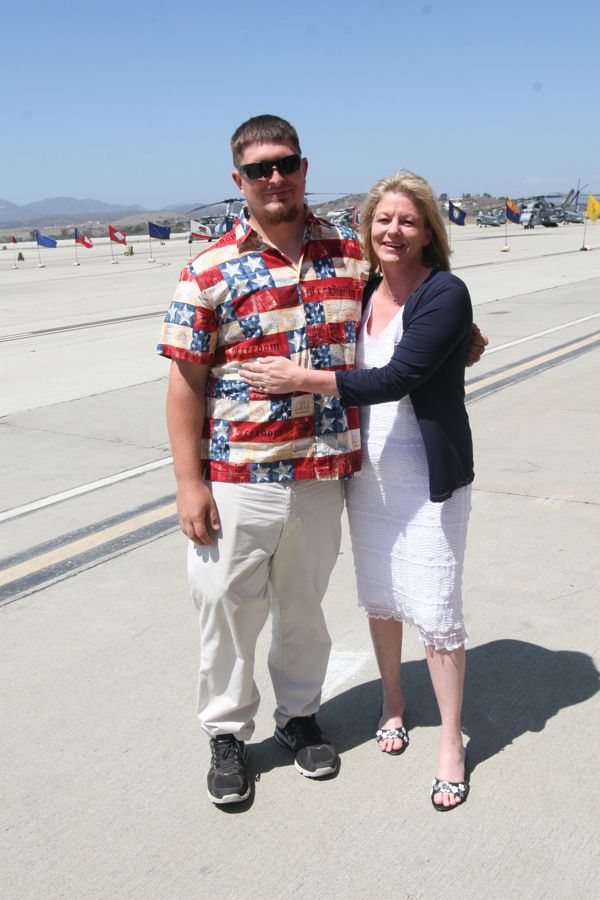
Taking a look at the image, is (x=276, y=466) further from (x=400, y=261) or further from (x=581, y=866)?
(x=581, y=866)

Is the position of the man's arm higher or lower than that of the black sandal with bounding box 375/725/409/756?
higher

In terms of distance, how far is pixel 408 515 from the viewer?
266cm

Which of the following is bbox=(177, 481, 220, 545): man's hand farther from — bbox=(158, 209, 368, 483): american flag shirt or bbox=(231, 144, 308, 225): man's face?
bbox=(231, 144, 308, 225): man's face

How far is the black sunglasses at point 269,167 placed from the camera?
2.44 m

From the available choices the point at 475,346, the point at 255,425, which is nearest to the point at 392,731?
the point at 255,425

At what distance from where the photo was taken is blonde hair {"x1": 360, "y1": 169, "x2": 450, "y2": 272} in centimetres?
254

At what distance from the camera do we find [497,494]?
5180 mm

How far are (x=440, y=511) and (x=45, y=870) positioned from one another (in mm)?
1452

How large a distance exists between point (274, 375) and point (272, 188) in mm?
527

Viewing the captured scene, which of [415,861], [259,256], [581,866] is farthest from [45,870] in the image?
[259,256]

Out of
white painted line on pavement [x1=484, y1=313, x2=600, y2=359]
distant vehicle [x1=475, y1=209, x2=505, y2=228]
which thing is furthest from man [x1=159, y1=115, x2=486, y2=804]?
distant vehicle [x1=475, y1=209, x2=505, y2=228]

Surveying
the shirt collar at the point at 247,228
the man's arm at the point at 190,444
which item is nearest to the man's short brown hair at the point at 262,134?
the shirt collar at the point at 247,228

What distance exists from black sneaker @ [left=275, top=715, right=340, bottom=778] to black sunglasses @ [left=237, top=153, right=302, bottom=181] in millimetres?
1678

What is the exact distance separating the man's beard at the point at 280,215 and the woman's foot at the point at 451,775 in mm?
1592
